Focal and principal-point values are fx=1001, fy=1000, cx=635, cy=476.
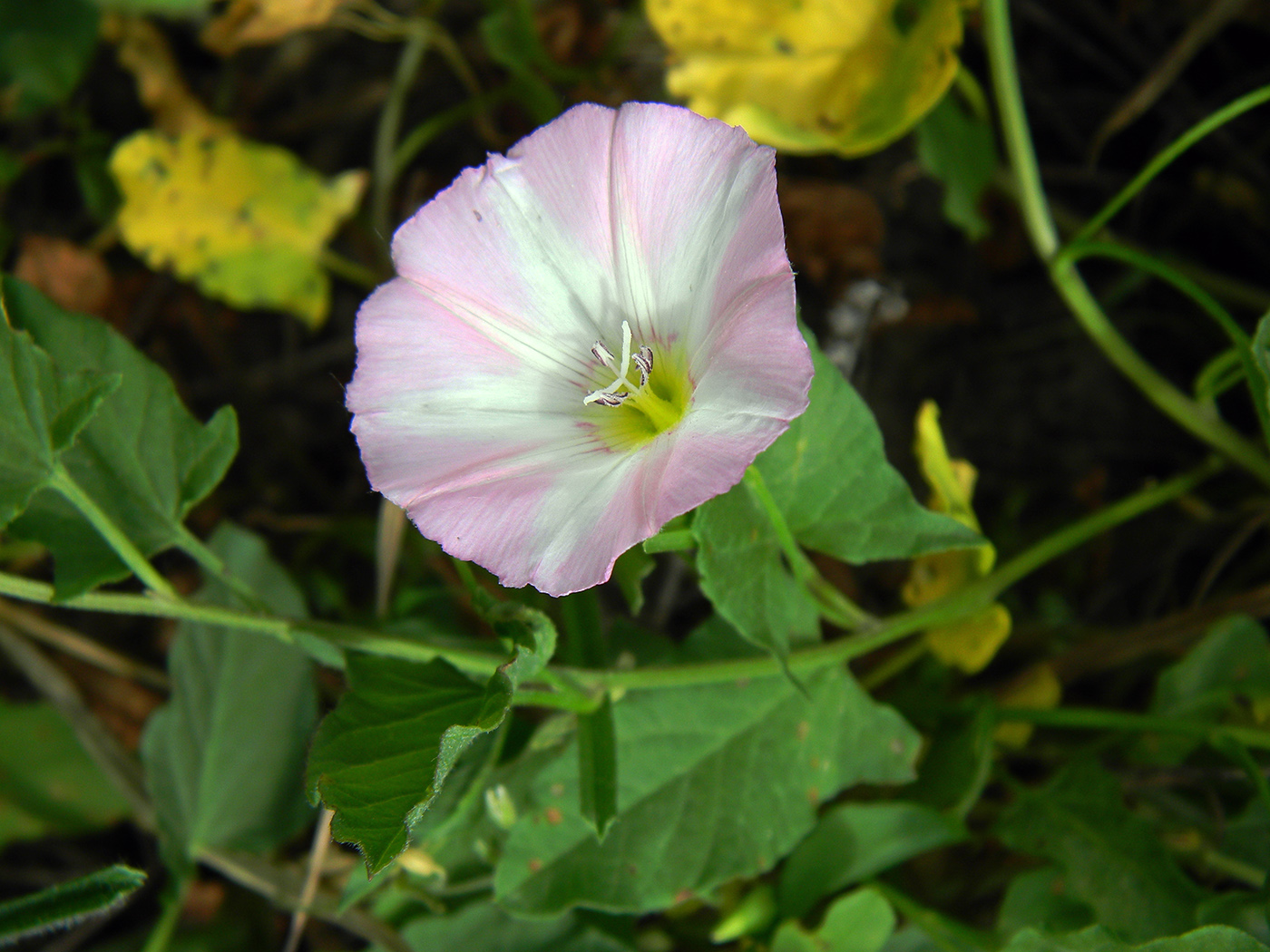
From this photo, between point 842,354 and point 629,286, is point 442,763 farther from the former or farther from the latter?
point 842,354

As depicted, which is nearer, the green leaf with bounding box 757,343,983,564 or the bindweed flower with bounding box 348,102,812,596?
the bindweed flower with bounding box 348,102,812,596

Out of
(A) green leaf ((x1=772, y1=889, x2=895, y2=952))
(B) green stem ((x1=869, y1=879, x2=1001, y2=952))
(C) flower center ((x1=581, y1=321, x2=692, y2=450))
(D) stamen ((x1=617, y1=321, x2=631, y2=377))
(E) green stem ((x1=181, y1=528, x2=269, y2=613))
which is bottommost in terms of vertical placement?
(B) green stem ((x1=869, y1=879, x2=1001, y2=952))

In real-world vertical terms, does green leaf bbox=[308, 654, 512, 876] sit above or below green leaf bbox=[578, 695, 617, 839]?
above

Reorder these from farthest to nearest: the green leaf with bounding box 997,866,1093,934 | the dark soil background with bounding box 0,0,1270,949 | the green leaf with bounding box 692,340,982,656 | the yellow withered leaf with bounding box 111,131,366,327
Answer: the yellow withered leaf with bounding box 111,131,366,327 → the dark soil background with bounding box 0,0,1270,949 → the green leaf with bounding box 997,866,1093,934 → the green leaf with bounding box 692,340,982,656

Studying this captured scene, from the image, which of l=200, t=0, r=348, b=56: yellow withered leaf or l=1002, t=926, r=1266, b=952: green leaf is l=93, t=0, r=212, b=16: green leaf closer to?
→ l=200, t=0, r=348, b=56: yellow withered leaf

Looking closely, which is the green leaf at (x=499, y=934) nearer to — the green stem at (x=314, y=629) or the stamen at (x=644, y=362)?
A: the green stem at (x=314, y=629)

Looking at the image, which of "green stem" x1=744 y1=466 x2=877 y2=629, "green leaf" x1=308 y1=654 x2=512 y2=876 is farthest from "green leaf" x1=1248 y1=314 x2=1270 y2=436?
"green leaf" x1=308 y1=654 x2=512 y2=876

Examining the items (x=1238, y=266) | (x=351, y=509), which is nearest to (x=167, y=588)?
(x=351, y=509)

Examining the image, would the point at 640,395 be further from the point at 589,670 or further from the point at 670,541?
the point at 589,670
